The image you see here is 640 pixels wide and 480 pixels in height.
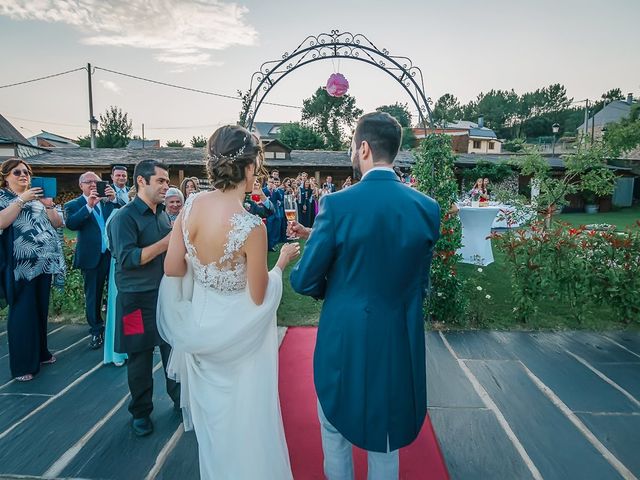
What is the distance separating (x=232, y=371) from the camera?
2.01 metres

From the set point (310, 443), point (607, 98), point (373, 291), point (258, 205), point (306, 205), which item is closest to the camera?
point (373, 291)

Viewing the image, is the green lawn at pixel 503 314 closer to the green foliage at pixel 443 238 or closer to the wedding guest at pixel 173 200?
the green foliage at pixel 443 238

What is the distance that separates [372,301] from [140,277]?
188 centimetres

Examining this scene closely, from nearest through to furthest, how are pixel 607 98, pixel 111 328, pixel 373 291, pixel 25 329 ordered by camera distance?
pixel 373 291 < pixel 25 329 < pixel 111 328 < pixel 607 98

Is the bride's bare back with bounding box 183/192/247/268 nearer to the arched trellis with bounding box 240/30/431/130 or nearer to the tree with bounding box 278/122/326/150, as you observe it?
the arched trellis with bounding box 240/30/431/130

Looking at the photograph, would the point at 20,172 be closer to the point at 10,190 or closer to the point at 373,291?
the point at 10,190

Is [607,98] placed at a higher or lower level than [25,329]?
higher

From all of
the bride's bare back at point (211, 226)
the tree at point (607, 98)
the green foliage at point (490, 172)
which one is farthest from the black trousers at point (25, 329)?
the tree at point (607, 98)

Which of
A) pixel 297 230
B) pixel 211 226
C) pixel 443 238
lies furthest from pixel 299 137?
pixel 211 226

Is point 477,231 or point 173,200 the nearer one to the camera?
point 173,200

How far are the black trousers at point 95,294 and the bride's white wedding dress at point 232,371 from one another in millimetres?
2820

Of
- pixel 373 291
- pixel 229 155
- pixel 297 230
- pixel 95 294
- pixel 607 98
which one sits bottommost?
pixel 95 294

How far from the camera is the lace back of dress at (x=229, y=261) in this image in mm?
1832

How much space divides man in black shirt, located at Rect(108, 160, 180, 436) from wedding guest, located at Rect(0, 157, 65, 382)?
1453 millimetres
